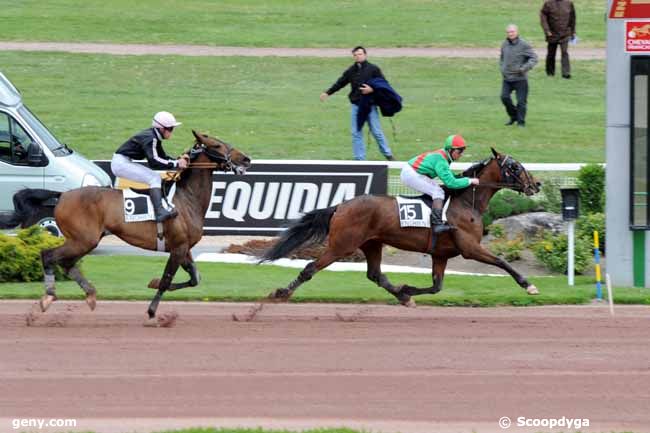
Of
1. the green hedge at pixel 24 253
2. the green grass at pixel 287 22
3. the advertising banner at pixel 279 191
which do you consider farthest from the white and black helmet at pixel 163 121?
the green grass at pixel 287 22

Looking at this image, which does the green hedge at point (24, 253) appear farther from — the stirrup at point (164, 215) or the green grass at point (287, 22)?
the green grass at point (287, 22)

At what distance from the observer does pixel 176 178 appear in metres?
13.3

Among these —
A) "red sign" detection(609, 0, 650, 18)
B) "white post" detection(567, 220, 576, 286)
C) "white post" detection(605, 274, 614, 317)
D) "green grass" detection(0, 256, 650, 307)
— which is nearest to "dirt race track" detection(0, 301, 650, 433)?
"white post" detection(605, 274, 614, 317)

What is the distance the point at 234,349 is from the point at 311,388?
60.4 inches

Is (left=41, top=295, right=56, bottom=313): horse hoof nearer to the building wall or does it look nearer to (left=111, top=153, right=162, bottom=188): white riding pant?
(left=111, top=153, right=162, bottom=188): white riding pant

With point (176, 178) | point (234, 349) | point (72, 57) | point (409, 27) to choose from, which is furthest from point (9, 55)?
point (234, 349)

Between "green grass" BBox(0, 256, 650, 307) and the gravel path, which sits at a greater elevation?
the gravel path

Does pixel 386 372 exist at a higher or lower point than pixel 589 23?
lower

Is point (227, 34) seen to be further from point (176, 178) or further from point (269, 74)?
point (176, 178)

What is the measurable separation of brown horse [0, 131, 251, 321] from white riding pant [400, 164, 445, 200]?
168cm

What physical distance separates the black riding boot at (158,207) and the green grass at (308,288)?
5.66 feet

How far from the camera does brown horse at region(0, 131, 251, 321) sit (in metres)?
12.9

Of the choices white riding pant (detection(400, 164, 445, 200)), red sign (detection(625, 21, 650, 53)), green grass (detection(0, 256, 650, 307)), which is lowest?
green grass (detection(0, 256, 650, 307))

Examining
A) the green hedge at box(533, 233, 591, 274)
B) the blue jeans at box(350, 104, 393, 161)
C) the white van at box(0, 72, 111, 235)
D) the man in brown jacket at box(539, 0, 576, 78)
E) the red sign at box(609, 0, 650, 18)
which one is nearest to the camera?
the red sign at box(609, 0, 650, 18)
